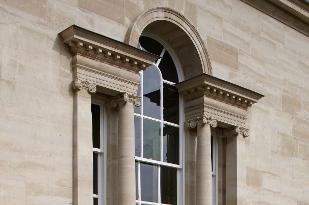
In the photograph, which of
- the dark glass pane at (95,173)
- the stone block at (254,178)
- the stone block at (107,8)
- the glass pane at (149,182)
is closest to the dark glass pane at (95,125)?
the dark glass pane at (95,173)

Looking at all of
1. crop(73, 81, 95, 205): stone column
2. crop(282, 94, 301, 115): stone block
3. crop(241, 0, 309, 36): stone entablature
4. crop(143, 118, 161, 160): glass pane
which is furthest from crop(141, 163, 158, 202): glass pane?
crop(241, 0, 309, 36): stone entablature

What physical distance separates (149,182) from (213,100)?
278 centimetres

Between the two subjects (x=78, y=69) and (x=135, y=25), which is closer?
(x=78, y=69)

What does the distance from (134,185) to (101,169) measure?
90 cm

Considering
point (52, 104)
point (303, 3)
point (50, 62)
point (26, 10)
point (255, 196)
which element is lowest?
point (255, 196)

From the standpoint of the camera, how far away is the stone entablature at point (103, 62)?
14727 millimetres

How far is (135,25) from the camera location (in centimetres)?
1633

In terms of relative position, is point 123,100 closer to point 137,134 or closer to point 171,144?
point 137,134

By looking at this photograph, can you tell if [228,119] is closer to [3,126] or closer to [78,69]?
[78,69]

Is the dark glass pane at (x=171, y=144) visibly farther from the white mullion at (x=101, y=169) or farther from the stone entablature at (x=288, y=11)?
the stone entablature at (x=288, y=11)

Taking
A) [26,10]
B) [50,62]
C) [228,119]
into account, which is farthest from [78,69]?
[228,119]

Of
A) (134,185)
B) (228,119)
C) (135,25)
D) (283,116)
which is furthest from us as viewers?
(283,116)

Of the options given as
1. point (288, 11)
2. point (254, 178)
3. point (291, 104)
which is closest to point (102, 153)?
point (254, 178)

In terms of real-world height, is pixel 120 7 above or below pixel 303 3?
below
